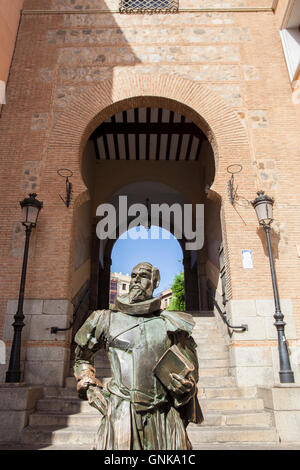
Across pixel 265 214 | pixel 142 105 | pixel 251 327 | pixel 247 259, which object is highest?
pixel 142 105

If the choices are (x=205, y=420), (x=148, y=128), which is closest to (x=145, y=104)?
(x=148, y=128)

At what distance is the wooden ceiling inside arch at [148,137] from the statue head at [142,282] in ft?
27.3

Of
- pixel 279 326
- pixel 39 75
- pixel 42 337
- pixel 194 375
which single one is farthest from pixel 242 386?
pixel 39 75

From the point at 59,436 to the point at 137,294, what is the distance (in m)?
2.94

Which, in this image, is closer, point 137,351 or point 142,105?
point 137,351

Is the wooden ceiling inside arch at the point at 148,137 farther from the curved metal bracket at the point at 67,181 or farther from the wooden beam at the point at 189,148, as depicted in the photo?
the curved metal bracket at the point at 67,181

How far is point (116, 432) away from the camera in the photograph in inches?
66.6

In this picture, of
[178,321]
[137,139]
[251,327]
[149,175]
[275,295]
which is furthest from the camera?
[149,175]

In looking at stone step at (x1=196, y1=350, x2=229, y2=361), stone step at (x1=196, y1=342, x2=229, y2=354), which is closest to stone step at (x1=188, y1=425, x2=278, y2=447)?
stone step at (x1=196, y1=350, x2=229, y2=361)

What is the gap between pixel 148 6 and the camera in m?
7.86

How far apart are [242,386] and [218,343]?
1305mm

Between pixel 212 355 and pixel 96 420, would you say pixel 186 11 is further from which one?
pixel 96 420

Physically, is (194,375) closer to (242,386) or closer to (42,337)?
(242,386)

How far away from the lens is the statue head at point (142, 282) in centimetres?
205
